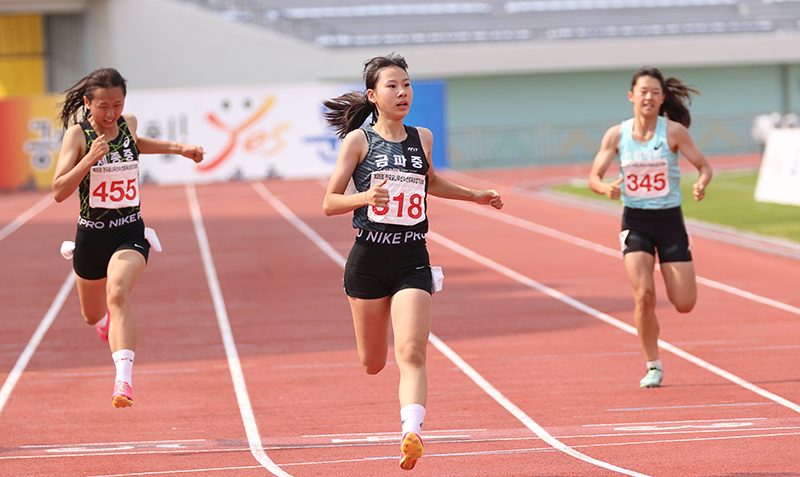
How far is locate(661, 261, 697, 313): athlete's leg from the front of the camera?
289 inches

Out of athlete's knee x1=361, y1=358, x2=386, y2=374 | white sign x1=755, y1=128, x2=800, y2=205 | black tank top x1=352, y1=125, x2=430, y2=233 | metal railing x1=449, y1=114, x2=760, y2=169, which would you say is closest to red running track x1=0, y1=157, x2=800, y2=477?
athlete's knee x1=361, y1=358, x2=386, y2=374

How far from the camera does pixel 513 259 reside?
15.5 metres

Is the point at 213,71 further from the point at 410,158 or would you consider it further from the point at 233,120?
the point at 410,158

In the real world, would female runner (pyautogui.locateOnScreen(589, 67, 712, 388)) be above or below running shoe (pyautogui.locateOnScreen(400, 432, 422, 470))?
above

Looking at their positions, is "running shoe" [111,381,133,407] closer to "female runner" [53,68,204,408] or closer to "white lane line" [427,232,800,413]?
"female runner" [53,68,204,408]

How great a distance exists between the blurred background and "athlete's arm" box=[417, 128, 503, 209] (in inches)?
1125

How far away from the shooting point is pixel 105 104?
625cm

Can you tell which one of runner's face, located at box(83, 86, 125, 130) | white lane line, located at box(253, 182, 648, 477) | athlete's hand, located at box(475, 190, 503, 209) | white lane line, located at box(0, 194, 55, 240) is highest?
runner's face, located at box(83, 86, 125, 130)

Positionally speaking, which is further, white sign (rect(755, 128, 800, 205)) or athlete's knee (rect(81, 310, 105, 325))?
white sign (rect(755, 128, 800, 205))

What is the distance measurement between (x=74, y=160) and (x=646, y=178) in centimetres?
377

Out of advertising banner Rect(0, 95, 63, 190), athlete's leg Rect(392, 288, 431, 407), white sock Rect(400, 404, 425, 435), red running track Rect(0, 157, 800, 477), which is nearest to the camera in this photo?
white sock Rect(400, 404, 425, 435)

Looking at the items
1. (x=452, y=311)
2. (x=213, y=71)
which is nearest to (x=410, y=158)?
(x=452, y=311)

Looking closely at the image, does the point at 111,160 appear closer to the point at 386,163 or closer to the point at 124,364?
the point at 124,364

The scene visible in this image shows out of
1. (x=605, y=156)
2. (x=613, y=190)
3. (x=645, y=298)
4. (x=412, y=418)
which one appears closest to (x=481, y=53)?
(x=605, y=156)
